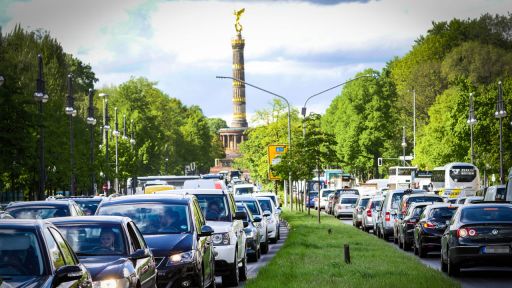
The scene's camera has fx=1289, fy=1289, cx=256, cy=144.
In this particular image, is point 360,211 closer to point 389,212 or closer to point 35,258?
point 389,212

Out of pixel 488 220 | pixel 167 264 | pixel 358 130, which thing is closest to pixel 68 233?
pixel 167 264

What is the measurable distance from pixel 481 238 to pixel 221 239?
17.4 feet

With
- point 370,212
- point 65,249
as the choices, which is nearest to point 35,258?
point 65,249

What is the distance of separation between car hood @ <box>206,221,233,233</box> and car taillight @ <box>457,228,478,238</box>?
180 inches

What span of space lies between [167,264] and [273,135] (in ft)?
321

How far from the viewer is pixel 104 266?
13.9 metres

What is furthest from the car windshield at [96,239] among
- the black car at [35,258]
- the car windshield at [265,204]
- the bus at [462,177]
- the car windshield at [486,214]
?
the bus at [462,177]

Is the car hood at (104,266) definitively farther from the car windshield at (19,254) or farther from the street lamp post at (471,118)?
the street lamp post at (471,118)

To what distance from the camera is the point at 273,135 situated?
115625 mm

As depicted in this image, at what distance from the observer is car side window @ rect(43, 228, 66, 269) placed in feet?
37.2

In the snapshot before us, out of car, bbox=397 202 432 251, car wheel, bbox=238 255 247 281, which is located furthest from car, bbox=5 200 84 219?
car, bbox=397 202 432 251

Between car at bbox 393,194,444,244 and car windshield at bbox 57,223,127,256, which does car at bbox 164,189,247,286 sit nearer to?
car windshield at bbox 57,223,127,256

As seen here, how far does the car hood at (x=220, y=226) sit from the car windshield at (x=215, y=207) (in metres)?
0.45

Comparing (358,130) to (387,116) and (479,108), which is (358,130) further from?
(479,108)
